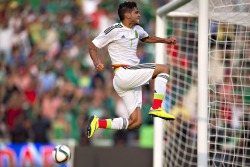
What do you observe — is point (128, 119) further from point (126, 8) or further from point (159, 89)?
point (126, 8)

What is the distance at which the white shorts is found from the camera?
7.71 metres

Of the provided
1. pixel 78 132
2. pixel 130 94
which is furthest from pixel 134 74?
pixel 78 132

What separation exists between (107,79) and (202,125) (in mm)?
6235

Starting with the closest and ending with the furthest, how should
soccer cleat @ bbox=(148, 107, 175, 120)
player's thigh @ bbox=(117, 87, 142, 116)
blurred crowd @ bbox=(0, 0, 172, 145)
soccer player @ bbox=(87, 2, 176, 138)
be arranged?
soccer cleat @ bbox=(148, 107, 175, 120)
soccer player @ bbox=(87, 2, 176, 138)
player's thigh @ bbox=(117, 87, 142, 116)
blurred crowd @ bbox=(0, 0, 172, 145)

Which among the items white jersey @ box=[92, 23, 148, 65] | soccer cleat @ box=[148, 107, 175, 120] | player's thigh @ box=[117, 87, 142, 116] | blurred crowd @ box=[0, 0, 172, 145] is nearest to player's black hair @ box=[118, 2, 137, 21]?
white jersey @ box=[92, 23, 148, 65]

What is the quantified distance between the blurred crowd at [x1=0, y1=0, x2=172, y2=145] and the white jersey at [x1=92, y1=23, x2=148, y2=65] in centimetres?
544

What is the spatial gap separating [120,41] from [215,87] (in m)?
2.25

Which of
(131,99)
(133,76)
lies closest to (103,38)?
(133,76)

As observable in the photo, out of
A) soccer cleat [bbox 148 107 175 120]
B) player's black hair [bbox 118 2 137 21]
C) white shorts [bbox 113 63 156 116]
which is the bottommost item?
soccer cleat [bbox 148 107 175 120]

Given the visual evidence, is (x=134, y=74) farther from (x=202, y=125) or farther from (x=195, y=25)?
(x=195, y=25)

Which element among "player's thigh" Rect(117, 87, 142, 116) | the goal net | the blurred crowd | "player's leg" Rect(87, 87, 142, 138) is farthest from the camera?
the blurred crowd

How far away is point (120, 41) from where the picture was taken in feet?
25.5

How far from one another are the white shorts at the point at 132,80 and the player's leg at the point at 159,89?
8 cm

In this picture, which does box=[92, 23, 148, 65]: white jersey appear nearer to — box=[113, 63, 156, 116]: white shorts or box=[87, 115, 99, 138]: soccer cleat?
box=[113, 63, 156, 116]: white shorts
